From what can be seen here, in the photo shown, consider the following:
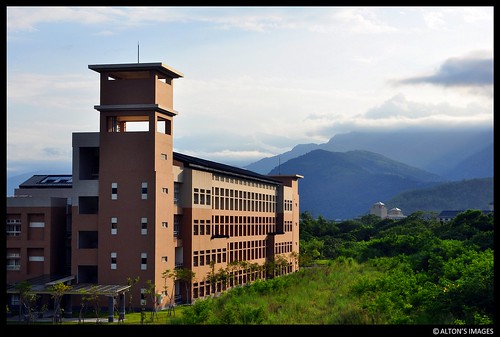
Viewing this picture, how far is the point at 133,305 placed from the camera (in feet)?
139

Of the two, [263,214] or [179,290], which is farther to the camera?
[263,214]

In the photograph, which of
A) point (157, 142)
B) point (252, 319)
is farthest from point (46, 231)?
point (252, 319)

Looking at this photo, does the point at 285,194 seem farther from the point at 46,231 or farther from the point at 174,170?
the point at 46,231

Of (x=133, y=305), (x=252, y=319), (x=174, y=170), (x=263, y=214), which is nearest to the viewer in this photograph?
(x=252, y=319)

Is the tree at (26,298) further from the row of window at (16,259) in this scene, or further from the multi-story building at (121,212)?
the row of window at (16,259)

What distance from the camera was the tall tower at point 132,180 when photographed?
43.2m

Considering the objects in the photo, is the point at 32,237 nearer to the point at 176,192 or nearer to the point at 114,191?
the point at 114,191

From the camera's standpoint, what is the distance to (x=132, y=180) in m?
43.9

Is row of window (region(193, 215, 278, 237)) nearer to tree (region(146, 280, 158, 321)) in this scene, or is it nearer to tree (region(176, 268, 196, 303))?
tree (region(176, 268, 196, 303))

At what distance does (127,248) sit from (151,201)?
3.20 meters

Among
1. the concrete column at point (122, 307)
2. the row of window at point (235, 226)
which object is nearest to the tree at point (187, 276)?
the row of window at point (235, 226)

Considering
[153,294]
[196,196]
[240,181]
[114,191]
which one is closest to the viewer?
[153,294]

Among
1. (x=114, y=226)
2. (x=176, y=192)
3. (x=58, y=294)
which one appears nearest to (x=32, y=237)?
(x=114, y=226)
